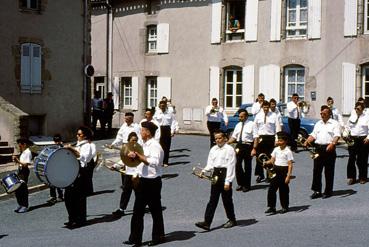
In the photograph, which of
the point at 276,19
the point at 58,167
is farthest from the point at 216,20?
the point at 58,167

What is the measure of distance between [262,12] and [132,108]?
27.9 feet

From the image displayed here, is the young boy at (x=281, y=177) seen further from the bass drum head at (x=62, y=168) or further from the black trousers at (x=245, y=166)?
the bass drum head at (x=62, y=168)

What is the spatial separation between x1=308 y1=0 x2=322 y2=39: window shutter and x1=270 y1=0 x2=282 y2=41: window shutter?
1.31 m

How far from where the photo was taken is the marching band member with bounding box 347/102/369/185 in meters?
13.4

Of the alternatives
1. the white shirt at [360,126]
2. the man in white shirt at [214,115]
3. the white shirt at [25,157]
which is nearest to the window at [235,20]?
the man in white shirt at [214,115]

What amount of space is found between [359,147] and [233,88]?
13.4m

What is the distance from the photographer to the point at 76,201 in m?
10.9

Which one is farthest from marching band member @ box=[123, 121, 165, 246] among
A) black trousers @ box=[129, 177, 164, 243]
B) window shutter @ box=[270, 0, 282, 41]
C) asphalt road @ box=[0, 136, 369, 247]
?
window shutter @ box=[270, 0, 282, 41]

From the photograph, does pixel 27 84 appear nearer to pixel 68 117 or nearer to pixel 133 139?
pixel 68 117

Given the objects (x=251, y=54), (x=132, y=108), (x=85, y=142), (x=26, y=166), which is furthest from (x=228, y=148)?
(x=132, y=108)

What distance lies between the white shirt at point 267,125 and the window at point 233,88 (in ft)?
40.5

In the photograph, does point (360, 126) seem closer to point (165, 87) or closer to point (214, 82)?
point (214, 82)

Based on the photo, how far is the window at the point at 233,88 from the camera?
26453mm

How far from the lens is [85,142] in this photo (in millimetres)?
11336
